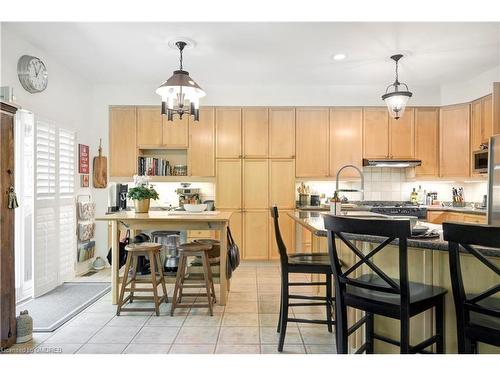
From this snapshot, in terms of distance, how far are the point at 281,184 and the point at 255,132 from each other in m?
0.88

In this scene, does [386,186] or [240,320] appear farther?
[386,186]

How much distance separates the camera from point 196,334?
9.02 feet

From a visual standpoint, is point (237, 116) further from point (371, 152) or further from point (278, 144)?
point (371, 152)

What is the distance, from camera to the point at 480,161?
4594mm

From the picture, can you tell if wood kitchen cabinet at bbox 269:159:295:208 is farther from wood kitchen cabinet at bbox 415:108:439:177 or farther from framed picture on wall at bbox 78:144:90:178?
framed picture on wall at bbox 78:144:90:178

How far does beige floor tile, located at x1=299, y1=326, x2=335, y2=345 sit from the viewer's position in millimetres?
2613

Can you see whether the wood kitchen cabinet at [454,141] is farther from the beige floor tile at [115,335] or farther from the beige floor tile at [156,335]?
the beige floor tile at [115,335]

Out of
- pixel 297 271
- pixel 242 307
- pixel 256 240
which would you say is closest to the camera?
pixel 297 271

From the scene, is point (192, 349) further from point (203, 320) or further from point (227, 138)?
point (227, 138)

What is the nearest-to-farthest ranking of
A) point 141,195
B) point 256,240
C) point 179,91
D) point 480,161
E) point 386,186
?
point 179,91 < point 141,195 < point 480,161 < point 256,240 < point 386,186

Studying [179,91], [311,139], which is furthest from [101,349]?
[311,139]

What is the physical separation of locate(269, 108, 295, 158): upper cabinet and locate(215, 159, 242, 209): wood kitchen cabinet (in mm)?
644

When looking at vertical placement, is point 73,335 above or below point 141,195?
below

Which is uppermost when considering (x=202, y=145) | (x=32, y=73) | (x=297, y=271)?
(x=32, y=73)
